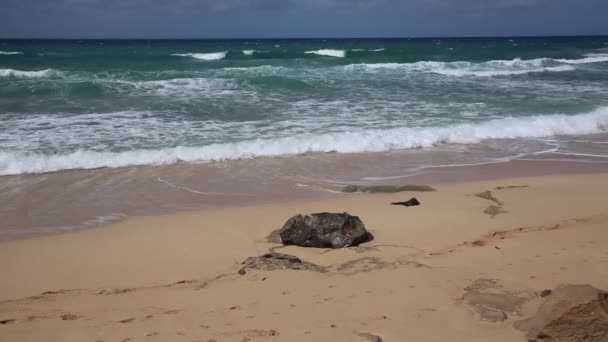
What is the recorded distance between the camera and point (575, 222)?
6156 millimetres

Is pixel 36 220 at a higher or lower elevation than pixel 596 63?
lower

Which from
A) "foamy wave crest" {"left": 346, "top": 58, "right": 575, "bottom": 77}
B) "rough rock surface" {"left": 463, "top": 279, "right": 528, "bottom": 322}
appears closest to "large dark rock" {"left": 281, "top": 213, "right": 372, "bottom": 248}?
"rough rock surface" {"left": 463, "top": 279, "right": 528, "bottom": 322}

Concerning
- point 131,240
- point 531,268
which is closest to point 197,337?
point 131,240

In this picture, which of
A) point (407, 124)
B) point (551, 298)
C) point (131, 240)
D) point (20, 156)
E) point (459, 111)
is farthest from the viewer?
point (459, 111)

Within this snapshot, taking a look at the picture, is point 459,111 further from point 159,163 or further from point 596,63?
point 596,63

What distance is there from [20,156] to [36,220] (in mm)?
3100

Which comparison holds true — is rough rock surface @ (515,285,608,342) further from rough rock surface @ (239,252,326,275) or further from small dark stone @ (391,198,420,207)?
small dark stone @ (391,198,420,207)

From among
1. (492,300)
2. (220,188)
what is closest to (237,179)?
(220,188)

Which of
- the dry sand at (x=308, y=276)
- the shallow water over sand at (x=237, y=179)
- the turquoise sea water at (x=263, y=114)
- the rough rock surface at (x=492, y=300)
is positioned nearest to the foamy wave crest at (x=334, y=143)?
the turquoise sea water at (x=263, y=114)

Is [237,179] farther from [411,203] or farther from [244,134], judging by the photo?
[244,134]

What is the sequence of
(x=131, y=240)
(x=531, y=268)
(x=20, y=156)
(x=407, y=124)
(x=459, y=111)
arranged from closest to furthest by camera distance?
(x=531, y=268) → (x=131, y=240) → (x=20, y=156) → (x=407, y=124) → (x=459, y=111)

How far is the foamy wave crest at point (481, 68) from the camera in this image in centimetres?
2662

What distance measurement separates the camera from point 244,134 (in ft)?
37.3

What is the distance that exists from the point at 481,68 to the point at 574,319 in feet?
93.6
